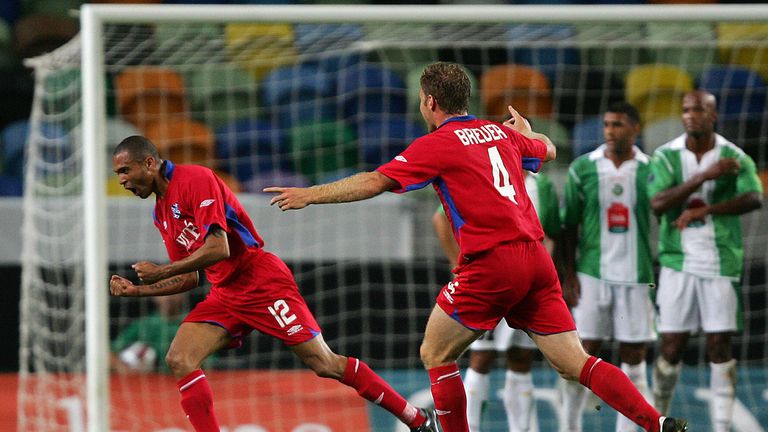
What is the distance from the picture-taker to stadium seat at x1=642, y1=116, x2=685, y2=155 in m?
9.10

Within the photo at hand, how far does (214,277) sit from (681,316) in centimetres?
270

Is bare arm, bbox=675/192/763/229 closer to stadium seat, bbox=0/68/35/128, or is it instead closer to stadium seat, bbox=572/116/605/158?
stadium seat, bbox=572/116/605/158

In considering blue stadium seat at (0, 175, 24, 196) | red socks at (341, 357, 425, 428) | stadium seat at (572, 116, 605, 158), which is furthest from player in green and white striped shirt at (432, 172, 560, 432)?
blue stadium seat at (0, 175, 24, 196)

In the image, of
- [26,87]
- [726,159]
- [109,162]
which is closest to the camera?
[726,159]

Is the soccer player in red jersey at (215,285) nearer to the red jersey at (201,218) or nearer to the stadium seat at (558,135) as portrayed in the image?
the red jersey at (201,218)

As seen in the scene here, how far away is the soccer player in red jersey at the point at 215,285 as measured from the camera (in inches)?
201

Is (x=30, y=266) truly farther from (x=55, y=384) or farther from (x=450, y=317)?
(x=450, y=317)

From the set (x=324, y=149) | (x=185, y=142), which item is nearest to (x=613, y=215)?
(x=324, y=149)

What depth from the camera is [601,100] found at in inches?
388

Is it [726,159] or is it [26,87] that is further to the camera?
[26,87]

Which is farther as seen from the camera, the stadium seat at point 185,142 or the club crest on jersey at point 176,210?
the stadium seat at point 185,142

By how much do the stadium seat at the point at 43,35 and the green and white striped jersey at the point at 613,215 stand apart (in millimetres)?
5761

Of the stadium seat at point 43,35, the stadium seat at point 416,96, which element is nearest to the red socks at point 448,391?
the stadium seat at point 416,96

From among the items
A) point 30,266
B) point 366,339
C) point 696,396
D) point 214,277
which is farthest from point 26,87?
point 696,396
